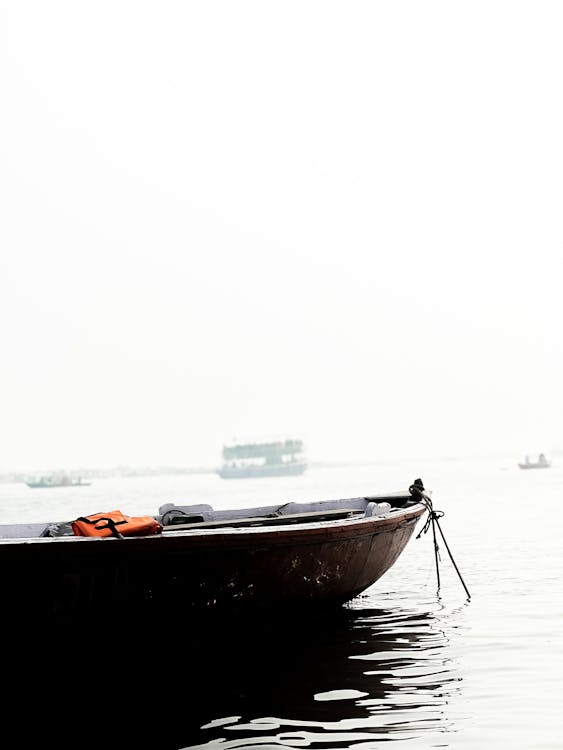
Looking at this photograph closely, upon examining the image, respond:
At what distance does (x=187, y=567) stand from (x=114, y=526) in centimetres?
74

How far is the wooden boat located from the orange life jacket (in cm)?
2

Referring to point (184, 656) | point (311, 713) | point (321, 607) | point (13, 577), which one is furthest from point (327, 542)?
point (13, 577)

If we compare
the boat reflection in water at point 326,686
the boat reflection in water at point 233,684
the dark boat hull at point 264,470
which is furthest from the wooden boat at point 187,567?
the dark boat hull at point 264,470

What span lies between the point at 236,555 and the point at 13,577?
2.00 meters

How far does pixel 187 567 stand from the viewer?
8602 mm

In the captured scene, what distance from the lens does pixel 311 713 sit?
7551 mm

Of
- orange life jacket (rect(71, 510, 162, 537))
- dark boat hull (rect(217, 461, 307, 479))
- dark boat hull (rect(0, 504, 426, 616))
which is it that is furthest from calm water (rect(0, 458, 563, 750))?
dark boat hull (rect(217, 461, 307, 479))

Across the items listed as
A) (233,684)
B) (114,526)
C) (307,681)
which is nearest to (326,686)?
(307,681)

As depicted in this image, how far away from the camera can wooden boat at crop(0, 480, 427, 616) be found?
791 centimetres

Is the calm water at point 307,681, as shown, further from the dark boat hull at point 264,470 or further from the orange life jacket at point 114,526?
A: the dark boat hull at point 264,470

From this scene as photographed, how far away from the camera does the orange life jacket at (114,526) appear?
27.7 feet

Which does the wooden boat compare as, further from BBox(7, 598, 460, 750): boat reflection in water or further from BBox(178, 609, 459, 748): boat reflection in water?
BBox(178, 609, 459, 748): boat reflection in water

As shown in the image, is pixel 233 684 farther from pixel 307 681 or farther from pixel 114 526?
pixel 114 526

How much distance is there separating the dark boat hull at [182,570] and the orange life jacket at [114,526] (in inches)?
8.1
